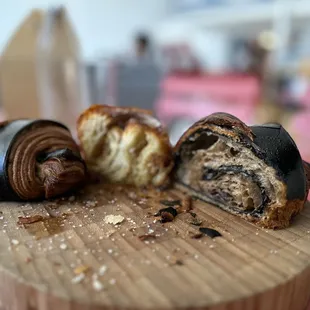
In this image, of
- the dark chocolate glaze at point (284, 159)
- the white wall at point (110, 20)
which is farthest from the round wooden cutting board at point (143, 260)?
the white wall at point (110, 20)

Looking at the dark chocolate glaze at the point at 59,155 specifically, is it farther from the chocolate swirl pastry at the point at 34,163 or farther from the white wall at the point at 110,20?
the white wall at the point at 110,20

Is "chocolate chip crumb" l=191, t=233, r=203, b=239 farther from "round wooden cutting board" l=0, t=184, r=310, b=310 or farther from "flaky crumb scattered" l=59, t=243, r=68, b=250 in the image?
"flaky crumb scattered" l=59, t=243, r=68, b=250

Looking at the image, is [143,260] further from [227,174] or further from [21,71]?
[21,71]

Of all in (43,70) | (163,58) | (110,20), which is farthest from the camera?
(110,20)

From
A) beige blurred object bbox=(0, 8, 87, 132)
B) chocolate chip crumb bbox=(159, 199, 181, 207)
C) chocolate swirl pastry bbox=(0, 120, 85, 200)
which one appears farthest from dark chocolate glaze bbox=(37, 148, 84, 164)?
beige blurred object bbox=(0, 8, 87, 132)

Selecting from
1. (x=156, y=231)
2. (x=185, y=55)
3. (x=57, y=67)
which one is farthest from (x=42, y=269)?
(x=185, y=55)

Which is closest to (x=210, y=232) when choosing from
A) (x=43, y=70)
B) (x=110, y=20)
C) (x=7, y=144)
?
(x=7, y=144)
